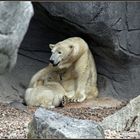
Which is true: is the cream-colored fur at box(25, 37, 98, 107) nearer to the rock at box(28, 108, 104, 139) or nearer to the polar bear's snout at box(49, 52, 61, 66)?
the polar bear's snout at box(49, 52, 61, 66)

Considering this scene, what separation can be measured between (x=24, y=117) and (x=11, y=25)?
3096mm

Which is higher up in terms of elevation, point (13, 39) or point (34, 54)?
point (13, 39)

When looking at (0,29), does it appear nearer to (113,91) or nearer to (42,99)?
(42,99)

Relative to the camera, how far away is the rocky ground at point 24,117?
4420mm

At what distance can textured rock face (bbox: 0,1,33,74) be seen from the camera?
111 inches

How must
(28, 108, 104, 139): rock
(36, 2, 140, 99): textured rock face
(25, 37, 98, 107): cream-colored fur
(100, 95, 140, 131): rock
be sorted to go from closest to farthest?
(28, 108, 104, 139): rock < (100, 95, 140, 131): rock < (36, 2, 140, 99): textured rock face < (25, 37, 98, 107): cream-colored fur

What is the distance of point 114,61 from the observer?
7664 mm

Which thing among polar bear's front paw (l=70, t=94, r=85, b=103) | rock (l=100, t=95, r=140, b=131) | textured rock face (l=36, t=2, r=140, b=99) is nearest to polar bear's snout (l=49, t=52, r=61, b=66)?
textured rock face (l=36, t=2, r=140, b=99)

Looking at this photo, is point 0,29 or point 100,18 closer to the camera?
point 0,29

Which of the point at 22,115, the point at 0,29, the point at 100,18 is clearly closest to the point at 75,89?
the point at 100,18

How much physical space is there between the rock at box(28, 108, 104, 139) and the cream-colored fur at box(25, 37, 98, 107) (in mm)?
3373

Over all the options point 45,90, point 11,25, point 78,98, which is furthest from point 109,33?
point 11,25

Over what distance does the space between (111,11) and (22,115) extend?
2160mm

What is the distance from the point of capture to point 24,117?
5.82 m
